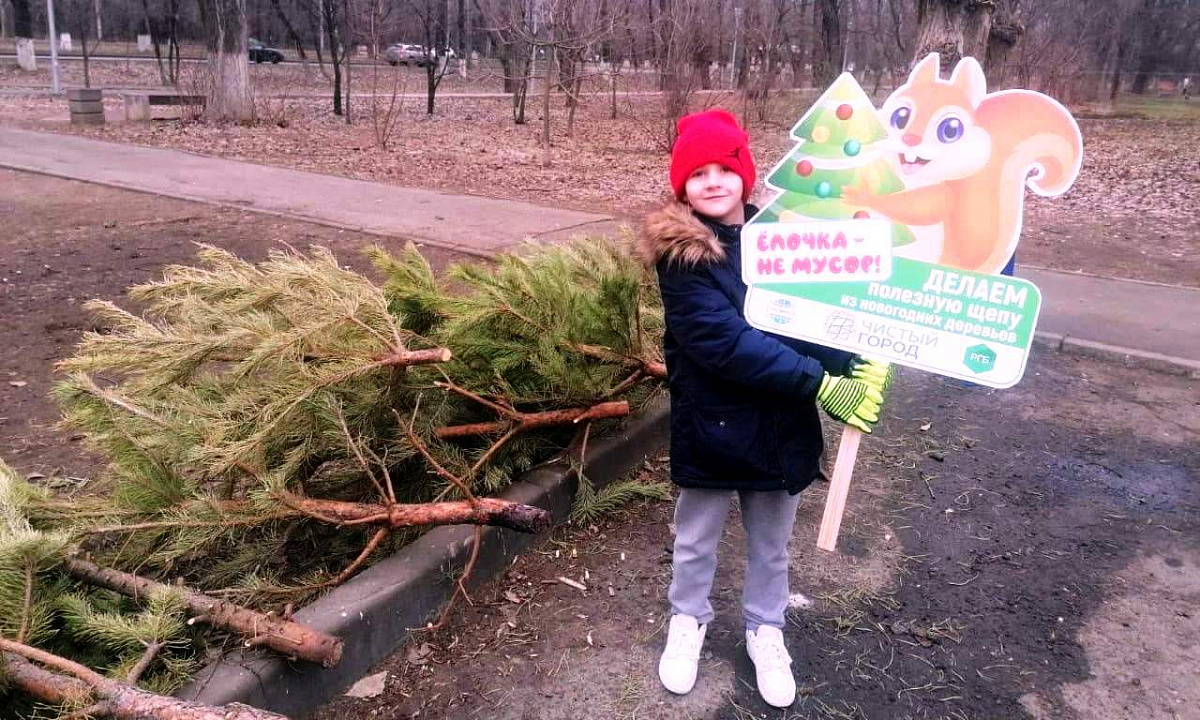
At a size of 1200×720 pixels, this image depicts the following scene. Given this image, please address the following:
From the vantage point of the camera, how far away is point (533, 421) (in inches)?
131

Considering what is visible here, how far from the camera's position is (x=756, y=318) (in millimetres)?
2447

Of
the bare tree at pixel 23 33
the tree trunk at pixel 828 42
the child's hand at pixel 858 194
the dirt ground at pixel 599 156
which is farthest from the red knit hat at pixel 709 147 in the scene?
the bare tree at pixel 23 33

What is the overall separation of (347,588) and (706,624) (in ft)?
3.69

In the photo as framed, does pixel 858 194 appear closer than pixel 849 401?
No

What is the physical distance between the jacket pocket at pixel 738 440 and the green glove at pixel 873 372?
0.89ft

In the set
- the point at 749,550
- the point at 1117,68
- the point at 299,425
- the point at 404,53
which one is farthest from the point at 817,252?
the point at 404,53

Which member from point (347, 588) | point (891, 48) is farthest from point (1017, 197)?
point (891, 48)

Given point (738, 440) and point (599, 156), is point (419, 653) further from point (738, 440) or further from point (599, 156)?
point (599, 156)

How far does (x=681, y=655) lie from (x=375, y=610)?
0.93 meters

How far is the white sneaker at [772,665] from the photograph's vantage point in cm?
253

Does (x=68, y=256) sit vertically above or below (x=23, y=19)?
below

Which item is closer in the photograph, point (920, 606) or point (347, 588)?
point (347, 588)

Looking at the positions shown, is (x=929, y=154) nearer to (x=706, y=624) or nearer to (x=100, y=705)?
(x=706, y=624)

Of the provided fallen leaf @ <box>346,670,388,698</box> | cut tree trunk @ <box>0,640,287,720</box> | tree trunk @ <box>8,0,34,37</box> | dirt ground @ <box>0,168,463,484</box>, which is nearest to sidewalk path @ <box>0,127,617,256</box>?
dirt ground @ <box>0,168,463,484</box>
